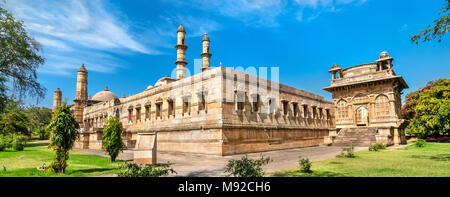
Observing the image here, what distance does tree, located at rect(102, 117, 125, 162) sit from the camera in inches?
443

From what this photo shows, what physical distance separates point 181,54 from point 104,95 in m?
23.8

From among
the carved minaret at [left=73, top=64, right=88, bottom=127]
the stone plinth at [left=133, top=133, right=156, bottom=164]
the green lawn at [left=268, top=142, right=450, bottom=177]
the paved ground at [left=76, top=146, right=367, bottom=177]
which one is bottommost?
the paved ground at [left=76, top=146, right=367, bottom=177]

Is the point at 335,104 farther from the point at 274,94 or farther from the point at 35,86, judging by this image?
the point at 35,86

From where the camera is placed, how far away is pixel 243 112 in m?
16.8

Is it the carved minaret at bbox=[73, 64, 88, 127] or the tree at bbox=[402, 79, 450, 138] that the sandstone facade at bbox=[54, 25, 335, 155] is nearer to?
the carved minaret at bbox=[73, 64, 88, 127]

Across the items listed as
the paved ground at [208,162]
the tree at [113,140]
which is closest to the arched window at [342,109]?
the paved ground at [208,162]

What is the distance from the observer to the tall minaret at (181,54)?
88.1 feet

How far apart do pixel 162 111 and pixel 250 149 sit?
801 centimetres

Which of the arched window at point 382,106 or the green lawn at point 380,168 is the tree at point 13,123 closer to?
the green lawn at point 380,168

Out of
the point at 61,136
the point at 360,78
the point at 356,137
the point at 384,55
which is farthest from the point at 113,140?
the point at 384,55

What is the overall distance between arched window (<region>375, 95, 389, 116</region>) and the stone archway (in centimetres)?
110

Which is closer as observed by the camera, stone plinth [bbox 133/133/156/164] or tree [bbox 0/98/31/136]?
stone plinth [bbox 133/133/156/164]

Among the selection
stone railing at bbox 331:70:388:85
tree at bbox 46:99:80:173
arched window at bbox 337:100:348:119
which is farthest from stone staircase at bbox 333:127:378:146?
tree at bbox 46:99:80:173
